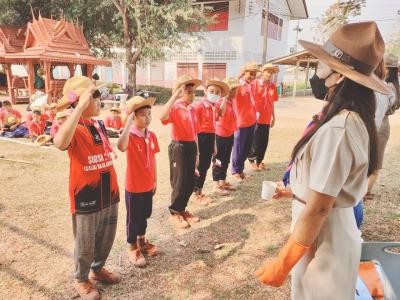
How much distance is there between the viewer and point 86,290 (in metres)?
2.77

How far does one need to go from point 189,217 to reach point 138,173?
1.41m

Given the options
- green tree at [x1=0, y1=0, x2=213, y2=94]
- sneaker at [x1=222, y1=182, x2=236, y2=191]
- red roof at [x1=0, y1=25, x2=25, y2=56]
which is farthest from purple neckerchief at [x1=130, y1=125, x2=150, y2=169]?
red roof at [x1=0, y1=25, x2=25, y2=56]

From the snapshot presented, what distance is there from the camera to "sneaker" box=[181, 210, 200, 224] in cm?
429

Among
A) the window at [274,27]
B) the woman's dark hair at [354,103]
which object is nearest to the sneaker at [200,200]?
the woman's dark hair at [354,103]

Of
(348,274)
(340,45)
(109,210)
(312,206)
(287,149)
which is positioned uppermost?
(340,45)

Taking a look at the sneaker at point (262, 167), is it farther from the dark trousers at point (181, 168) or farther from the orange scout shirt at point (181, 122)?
the orange scout shirt at point (181, 122)

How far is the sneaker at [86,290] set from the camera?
2.75 meters

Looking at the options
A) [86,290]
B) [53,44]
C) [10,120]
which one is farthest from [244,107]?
[53,44]

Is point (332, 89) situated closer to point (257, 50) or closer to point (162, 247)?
point (162, 247)

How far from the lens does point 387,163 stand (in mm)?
7445

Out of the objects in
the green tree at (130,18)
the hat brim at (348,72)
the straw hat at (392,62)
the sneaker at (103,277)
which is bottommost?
the sneaker at (103,277)

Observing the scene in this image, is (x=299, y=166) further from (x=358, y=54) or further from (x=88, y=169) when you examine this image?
(x=88, y=169)

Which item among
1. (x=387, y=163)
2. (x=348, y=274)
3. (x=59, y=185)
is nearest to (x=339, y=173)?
(x=348, y=274)

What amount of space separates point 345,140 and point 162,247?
9.12 feet
